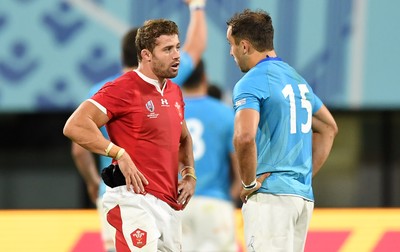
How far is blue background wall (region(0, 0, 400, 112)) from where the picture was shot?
36.8 feet

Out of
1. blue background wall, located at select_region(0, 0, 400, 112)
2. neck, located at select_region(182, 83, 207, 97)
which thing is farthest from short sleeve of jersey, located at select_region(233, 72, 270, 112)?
blue background wall, located at select_region(0, 0, 400, 112)

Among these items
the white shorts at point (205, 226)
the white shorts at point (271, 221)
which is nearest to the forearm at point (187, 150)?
the white shorts at point (271, 221)

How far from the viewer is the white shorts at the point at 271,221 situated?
21.3 feet

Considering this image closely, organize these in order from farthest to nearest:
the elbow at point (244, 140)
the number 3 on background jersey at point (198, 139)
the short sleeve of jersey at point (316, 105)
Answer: the number 3 on background jersey at point (198, 139), the short sleeve of jersey at point (316, 105), the elbow at point (244, 140)

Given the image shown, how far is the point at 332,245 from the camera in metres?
8.93

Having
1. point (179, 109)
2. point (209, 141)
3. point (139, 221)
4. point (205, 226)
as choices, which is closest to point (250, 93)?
point (179, 109)

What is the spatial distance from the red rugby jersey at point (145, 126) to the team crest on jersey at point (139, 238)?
23 centimetres

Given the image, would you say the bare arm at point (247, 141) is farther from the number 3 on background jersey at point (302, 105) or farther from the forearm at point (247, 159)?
the number 3 on background jersey at point (302, 105)

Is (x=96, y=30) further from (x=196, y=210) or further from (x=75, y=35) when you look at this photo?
(x=196, y=210)

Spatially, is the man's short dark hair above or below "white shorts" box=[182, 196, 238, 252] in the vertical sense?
above

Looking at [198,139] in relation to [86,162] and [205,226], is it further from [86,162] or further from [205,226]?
[86,162]

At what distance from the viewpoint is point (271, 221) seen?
21.4ft

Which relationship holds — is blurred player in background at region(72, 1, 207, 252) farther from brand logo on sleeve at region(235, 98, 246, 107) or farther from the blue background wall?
the blue background wall

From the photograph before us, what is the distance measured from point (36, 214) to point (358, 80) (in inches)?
144
